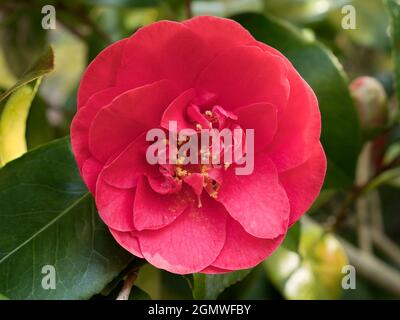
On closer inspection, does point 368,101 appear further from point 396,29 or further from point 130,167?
point 130,167

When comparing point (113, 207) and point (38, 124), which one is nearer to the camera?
point (113, 207)

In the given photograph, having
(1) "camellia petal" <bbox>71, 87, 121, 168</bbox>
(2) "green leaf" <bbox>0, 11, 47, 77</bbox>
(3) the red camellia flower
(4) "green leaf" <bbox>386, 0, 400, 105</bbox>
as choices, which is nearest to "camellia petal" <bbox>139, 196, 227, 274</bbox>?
(3) the red camellia flower

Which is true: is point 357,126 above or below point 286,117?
below

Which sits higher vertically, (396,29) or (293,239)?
(396,29)

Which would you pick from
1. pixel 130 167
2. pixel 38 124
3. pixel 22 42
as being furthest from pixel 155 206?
pixel 22 42

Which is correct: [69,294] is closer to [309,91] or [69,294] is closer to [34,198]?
[34,198]

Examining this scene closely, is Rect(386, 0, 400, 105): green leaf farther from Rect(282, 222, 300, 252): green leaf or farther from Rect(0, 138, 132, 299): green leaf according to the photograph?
Rect(0, 138, 132, 299): green leaf
